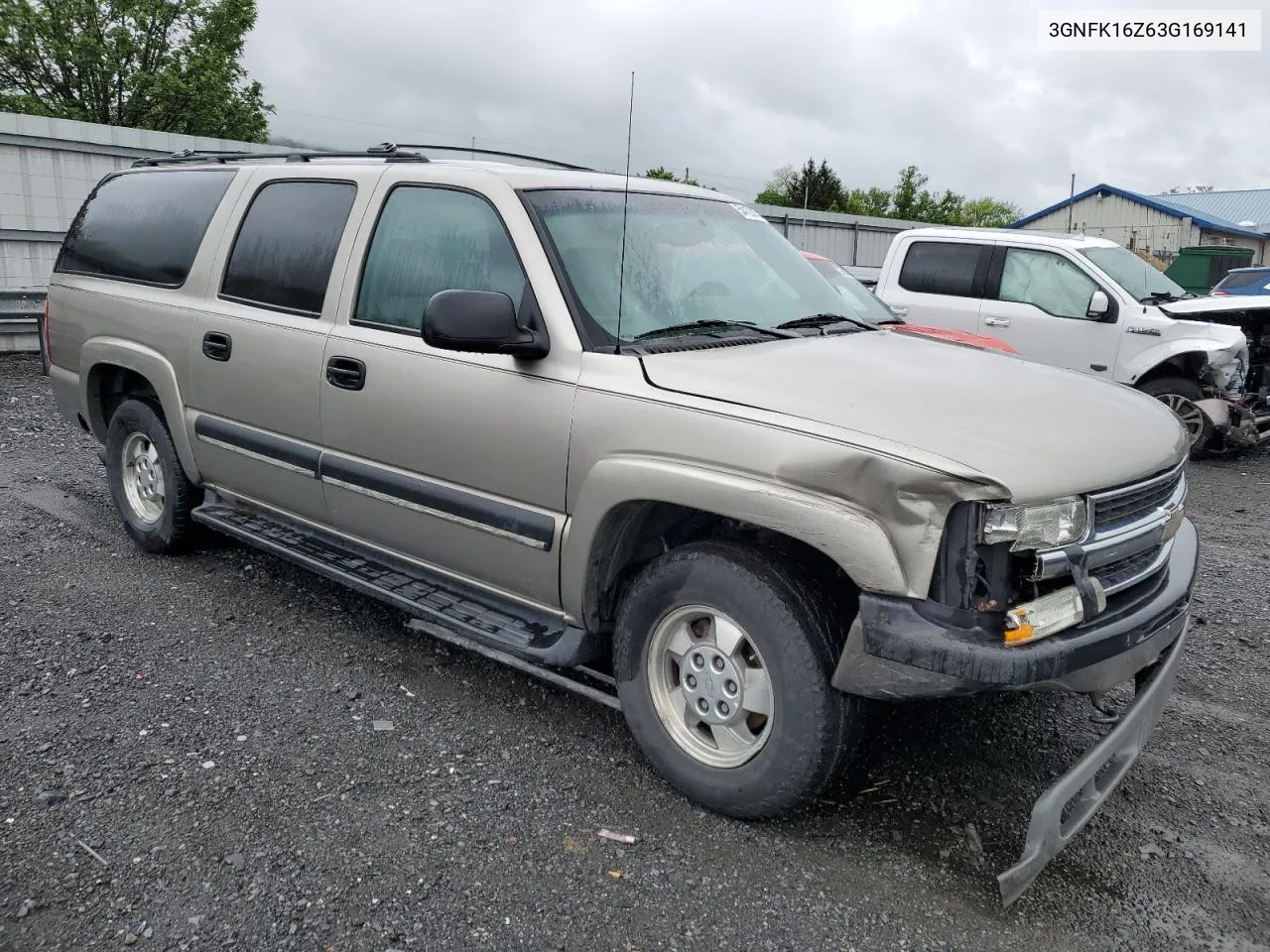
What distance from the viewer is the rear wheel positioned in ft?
28.1

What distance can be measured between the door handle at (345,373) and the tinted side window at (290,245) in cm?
31

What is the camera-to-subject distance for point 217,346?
173 inches

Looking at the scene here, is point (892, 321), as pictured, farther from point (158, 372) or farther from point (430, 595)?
point (158, 372)

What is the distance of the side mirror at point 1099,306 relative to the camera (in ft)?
28.2

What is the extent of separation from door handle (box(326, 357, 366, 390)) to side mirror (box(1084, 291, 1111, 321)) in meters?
7.08

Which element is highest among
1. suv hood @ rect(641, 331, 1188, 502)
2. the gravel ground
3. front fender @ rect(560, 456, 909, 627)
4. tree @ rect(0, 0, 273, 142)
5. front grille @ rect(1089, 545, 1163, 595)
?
tree @ rect(0, 0, 273, 142)

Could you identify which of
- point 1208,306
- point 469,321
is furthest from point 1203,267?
point 469,321

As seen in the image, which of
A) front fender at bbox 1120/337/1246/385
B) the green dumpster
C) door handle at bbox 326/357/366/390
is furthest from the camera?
the green dumpster

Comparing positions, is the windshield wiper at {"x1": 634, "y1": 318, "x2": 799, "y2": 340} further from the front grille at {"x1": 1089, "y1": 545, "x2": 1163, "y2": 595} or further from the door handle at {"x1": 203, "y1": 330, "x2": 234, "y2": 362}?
the door handle at {"x1": 203, "y1": 330, "x2": 234, "y2": 362}

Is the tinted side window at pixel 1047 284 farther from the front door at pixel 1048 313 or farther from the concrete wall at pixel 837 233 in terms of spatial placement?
the concrete wall at pixel 837 233

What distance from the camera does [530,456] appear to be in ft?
10.6

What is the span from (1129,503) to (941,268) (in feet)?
24.1

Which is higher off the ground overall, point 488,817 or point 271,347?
point 271,347

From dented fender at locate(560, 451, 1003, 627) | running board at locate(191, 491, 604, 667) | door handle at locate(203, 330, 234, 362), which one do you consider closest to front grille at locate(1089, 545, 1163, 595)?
dented fender at locate(560, 451, 1003, 627)
